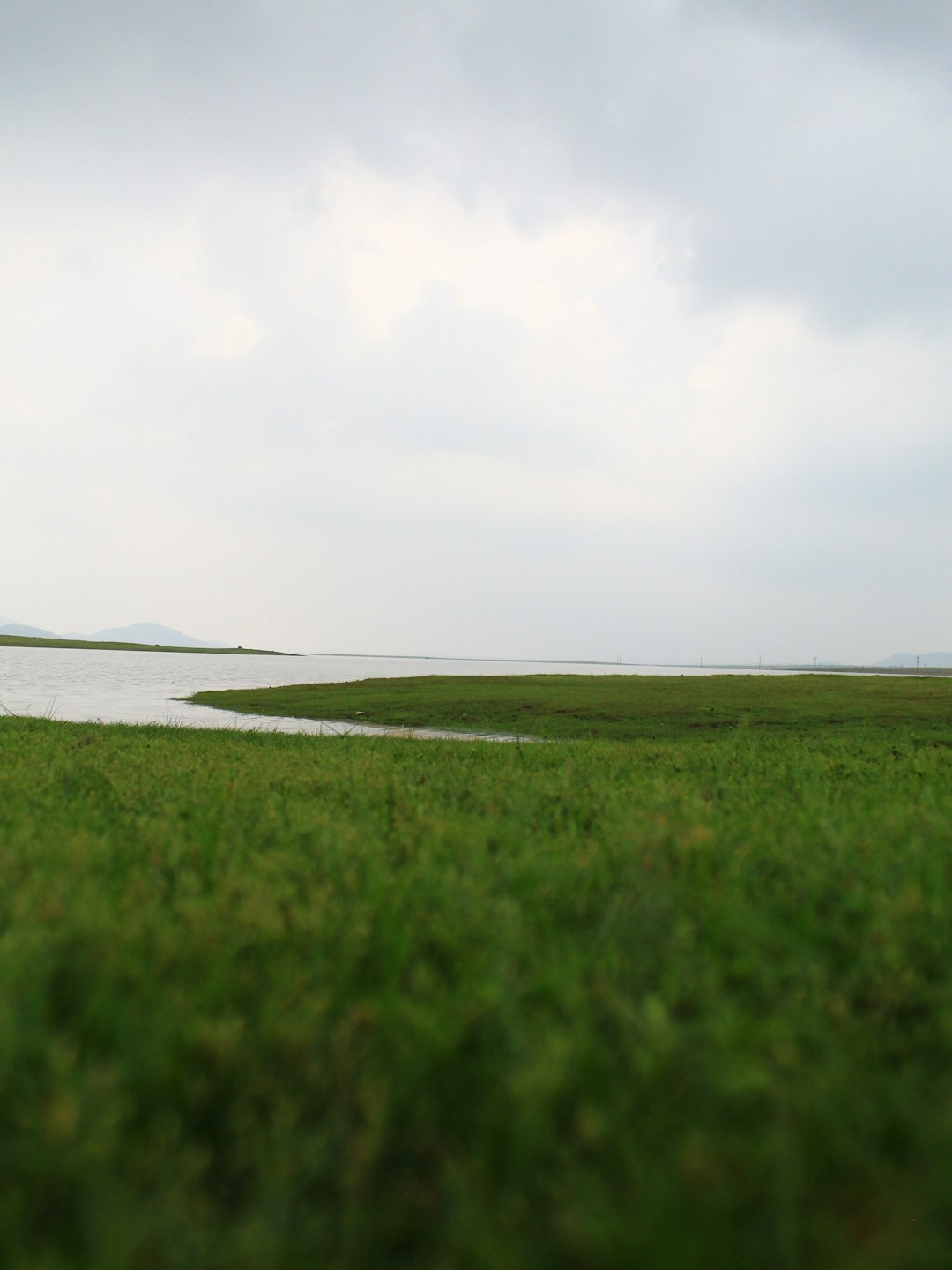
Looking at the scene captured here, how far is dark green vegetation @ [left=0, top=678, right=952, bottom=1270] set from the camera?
155 cm

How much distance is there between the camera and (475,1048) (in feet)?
7.31

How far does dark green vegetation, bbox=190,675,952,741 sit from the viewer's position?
26.7m

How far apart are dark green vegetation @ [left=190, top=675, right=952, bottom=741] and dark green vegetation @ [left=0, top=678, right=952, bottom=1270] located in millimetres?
17895

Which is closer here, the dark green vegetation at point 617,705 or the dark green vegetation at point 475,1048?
the dark green vegetation at point 475,1048

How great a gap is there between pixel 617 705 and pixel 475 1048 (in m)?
30.9

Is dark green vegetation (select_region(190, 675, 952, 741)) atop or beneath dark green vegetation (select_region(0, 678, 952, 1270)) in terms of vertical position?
beneath

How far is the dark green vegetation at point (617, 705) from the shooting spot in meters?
26.7

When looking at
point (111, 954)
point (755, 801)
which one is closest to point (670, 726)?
point (755, 801)

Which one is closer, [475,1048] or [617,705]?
[475,1048]

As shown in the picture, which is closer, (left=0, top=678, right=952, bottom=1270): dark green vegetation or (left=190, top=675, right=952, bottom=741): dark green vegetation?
(left=0, top=678, right=952, bottom=1270): dark green vegetation

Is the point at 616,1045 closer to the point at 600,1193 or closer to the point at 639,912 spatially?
the point at 600,1193

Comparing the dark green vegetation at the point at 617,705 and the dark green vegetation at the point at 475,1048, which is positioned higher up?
the dark green vegetation at the point at 475,1048

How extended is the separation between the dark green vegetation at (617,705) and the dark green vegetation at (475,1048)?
1789 cm

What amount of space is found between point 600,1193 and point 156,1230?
34.5 inches
